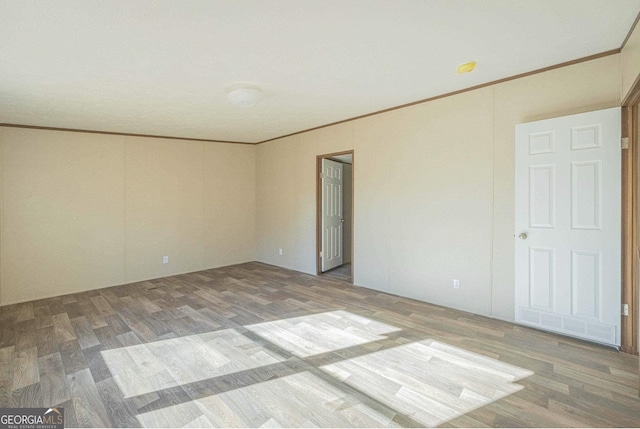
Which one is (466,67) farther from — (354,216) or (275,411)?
(275,411)

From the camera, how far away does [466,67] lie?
2.84m

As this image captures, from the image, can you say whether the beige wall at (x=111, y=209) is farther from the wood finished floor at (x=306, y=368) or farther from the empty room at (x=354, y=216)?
the wood finished floor at (x=306, y=368)

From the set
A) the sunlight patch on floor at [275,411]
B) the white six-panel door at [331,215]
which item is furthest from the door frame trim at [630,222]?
the white six-panel door at [331,215]

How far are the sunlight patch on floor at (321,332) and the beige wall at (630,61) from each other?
8.90 ft

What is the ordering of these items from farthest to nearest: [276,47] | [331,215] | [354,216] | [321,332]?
[331,215]
[354,216]
[321,332]
[276,47]

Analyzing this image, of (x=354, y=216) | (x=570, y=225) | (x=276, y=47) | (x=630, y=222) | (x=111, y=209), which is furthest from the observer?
(x=111, y=209)

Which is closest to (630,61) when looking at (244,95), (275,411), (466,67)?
(466,67)

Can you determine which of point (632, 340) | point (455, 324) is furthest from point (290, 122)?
point (632, 340)

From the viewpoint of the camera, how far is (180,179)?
579 centimetres

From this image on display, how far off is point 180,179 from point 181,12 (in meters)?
4.23

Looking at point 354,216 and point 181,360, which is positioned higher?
point 354,216

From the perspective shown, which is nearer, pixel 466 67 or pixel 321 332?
pixel 466 67

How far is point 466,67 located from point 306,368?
291 cm

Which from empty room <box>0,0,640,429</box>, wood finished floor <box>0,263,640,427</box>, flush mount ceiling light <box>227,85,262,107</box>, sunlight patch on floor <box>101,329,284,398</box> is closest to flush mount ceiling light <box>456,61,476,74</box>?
empty room <box>0,0,640,429</box>
